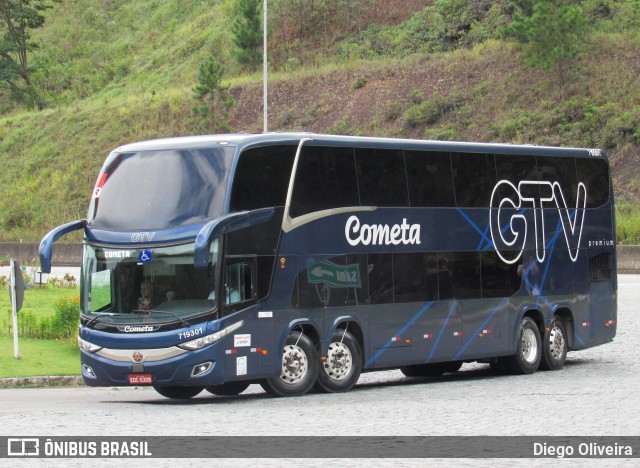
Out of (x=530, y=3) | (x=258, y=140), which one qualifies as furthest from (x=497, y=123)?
(x=258, y=140)

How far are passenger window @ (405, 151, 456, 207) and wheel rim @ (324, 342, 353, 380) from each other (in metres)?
2.84

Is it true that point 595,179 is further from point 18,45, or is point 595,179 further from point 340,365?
point 18,45

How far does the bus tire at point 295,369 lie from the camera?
1791cm

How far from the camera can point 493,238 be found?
21688 mm

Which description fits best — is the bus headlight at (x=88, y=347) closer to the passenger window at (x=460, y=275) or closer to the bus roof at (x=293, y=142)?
the bus roof at (x=293, y=142)

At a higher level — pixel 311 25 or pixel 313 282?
pixel 311 25

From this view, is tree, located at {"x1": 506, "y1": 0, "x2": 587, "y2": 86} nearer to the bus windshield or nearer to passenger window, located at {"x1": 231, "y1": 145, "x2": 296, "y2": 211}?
passenger window, located at {"x1": 231, "y1": 145, "x2": 296, "y2": 211}

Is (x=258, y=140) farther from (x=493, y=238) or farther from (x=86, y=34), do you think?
(x=86, y=34)

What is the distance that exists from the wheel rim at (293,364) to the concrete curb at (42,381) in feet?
15.6

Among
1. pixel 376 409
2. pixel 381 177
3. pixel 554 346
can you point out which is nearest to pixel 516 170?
pixel 554 346

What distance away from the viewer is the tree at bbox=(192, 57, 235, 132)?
69.1 metres

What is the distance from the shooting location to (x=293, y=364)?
18.0 m

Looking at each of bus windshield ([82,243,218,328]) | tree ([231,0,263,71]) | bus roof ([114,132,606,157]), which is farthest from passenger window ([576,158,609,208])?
tree ([231,0,263,71])

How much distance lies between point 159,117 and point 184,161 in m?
62.4
